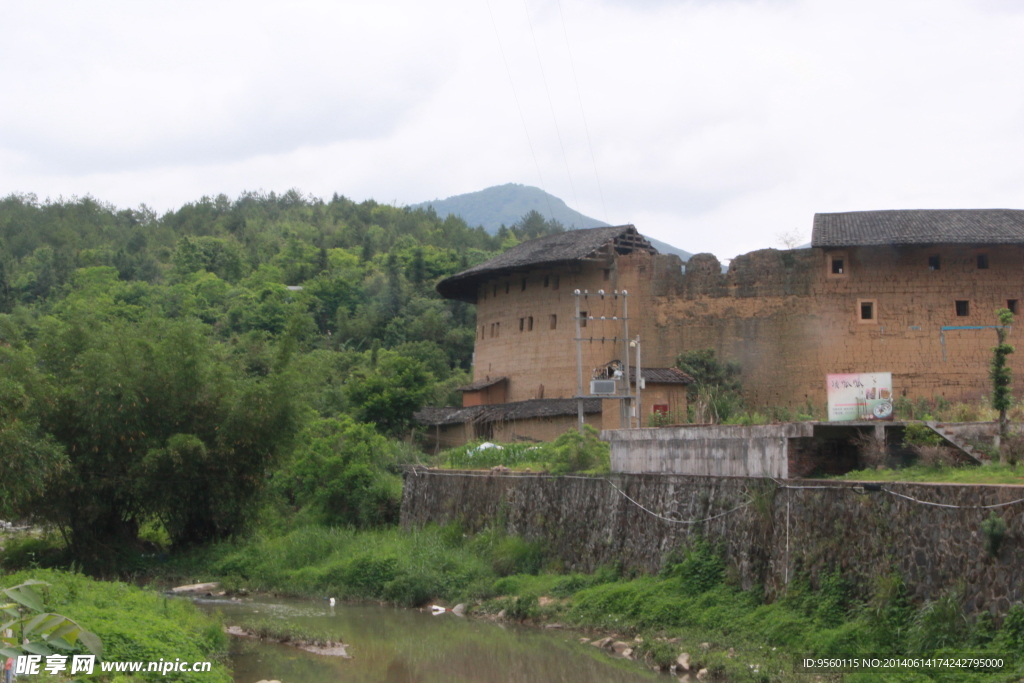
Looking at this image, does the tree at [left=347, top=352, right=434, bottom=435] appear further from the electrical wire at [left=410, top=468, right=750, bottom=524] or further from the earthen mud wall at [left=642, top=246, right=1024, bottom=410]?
the electrical wire at [left=410, top=468, right=750, bottom=524]

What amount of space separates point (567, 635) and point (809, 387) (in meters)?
15.3

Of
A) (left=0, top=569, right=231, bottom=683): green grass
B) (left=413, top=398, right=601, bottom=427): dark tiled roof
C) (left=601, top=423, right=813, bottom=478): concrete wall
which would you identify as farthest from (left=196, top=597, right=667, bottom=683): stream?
(left=413, top=398, right=601, bottom=427): dark tiled roof

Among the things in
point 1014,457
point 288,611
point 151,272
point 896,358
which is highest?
point 151,272

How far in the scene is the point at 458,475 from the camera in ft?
67.9

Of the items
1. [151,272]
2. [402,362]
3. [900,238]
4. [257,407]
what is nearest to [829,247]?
[900,238]

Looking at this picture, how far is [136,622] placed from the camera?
448 inches

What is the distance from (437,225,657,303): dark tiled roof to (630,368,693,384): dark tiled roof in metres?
3.61

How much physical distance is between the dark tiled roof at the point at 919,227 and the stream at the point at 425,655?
15.7 metres

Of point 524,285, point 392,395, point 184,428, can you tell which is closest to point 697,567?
point 184,428

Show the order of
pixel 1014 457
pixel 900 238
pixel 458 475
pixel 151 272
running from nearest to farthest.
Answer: pixel 1014 457
pixel 458 475
pixel 900 238
pixel 151 272

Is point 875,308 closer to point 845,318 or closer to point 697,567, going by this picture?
point 845,318

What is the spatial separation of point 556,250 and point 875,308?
28.5ft

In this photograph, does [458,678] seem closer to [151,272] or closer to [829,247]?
[829,247]

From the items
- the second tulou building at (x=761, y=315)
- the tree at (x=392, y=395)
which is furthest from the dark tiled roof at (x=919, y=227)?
the tree at (x=392, y=395)
